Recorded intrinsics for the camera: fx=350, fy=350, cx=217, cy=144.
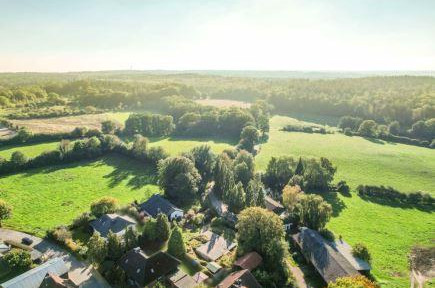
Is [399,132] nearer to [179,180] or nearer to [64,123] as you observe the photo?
[179,180]

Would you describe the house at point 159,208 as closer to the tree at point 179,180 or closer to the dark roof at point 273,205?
the tree at point 179,180

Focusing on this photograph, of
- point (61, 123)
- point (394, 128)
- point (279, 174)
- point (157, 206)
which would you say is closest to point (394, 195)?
point (279, 174)

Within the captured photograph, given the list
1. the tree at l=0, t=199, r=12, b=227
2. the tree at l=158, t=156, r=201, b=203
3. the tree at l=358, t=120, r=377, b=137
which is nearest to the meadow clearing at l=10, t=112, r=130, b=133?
the tree at l=158, t=156, r=201, b=203

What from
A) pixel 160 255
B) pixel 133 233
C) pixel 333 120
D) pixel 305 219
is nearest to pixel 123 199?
pixel 133 233

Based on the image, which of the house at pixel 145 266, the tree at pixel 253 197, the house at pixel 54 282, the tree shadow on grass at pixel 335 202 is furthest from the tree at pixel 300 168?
the house at pixel 54 282

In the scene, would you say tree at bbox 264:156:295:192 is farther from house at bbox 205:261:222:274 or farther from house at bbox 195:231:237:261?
house at bbox 205:261:222:274

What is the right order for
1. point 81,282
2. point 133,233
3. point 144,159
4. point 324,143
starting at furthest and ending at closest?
point 324,143, point 144,159, point 133,233, point 81,282

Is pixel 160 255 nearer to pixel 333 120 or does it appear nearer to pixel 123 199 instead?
pixel 123 199
